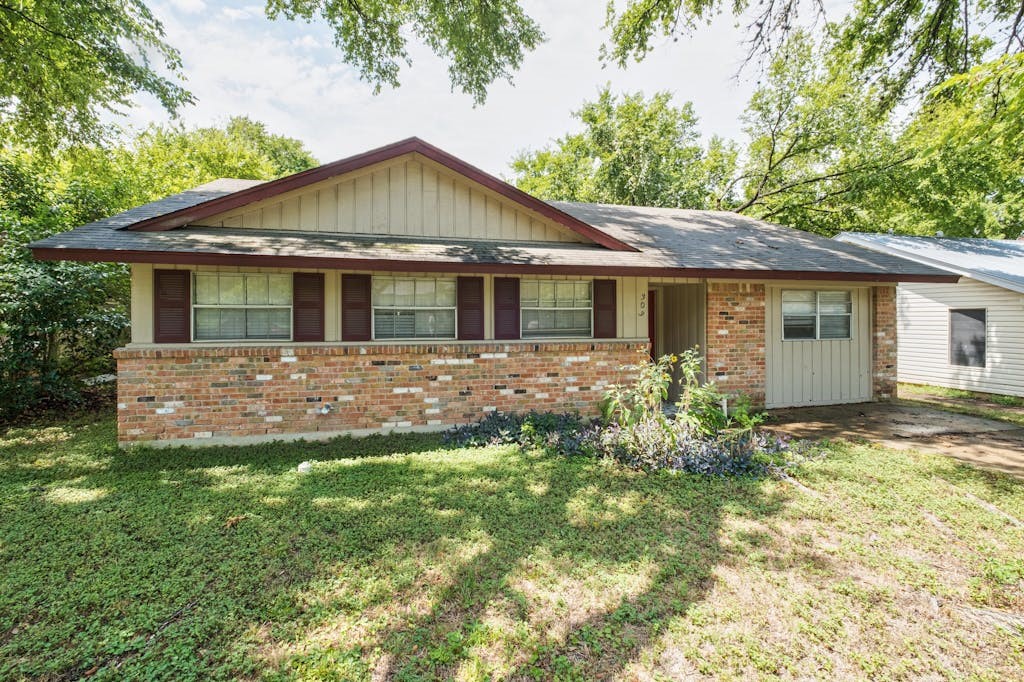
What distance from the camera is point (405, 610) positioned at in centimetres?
288

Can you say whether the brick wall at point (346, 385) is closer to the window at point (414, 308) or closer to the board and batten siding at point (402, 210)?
the window at point (414, 308)

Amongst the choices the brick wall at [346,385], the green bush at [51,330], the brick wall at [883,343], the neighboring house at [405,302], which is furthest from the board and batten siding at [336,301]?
the brick wall at [883,343]

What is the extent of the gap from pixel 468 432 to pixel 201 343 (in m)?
3.71

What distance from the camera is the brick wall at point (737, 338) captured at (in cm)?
812

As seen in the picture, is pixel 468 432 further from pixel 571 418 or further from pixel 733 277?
pixel 733 277

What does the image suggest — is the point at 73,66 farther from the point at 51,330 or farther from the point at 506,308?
the point at 506,308

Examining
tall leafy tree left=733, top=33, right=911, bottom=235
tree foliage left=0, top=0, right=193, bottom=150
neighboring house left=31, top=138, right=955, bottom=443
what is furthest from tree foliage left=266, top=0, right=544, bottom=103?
tall leafy tree left=733, top=33, right=911, bottom=235

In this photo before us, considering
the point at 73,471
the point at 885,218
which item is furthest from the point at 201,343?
the point at 885,218

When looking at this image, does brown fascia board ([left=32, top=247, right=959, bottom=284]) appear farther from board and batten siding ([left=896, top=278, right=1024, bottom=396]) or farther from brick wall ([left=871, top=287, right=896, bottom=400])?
board and batten siding ([left=896, top=278, right=1024, bottom=396])

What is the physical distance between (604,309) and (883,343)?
239 inches

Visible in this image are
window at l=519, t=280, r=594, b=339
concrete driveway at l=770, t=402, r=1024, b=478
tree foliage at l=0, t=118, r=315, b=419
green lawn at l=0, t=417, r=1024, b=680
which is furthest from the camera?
tree foliage at l=0, t=118, r=315, b=419

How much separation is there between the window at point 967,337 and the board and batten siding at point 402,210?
10.1m

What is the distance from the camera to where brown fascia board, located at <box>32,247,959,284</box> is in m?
5.19

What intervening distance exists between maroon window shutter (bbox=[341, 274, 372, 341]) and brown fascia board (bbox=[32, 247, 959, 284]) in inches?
25.8
